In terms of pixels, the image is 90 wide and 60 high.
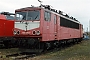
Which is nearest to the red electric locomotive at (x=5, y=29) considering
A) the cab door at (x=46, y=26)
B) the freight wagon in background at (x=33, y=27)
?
the freight wagon in background at (x=33, y=27)

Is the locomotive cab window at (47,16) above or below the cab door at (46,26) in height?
above

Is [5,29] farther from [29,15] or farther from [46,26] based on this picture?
[46,26]

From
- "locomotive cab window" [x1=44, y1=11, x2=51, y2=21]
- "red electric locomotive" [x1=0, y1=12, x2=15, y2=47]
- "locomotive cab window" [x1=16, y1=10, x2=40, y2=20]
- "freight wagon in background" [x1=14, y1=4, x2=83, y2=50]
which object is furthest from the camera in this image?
"red electric locomotive" [x1=0, y1=12, x2=15, y2=47]

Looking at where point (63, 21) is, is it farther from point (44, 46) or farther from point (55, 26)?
point (44, 46)

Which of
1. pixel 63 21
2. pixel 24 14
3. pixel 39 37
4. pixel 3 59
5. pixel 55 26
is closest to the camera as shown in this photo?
pixel 3 59

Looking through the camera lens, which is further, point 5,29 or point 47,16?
point 5,29

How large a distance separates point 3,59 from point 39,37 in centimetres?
372

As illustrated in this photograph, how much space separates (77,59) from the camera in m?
12.3

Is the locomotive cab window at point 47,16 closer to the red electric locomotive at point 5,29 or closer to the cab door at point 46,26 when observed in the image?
the cab door at point 46,26

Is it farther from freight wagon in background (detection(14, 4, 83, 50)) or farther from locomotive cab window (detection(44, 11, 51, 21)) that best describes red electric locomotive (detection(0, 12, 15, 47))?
locomotive cab window (detection(44, 11, 51, 21))

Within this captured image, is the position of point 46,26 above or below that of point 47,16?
below

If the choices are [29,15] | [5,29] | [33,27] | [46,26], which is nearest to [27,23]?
[33,27]

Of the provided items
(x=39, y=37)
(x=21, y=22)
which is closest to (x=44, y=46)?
(x=39, y=37)

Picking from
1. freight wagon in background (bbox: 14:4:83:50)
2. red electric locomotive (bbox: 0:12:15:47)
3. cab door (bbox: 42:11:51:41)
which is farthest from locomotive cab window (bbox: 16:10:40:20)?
red electric locomotive (bbox: 0:12:15:47)
